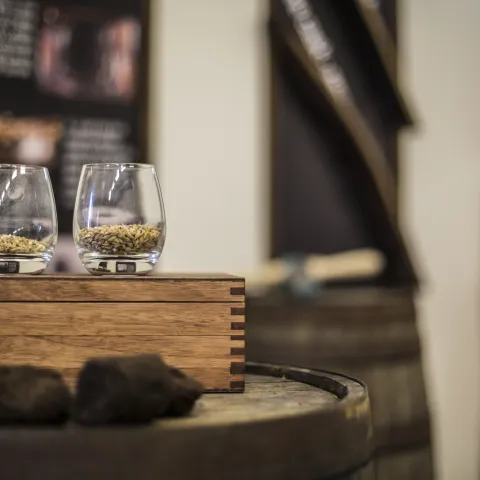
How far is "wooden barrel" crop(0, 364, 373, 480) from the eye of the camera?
75 centimetres

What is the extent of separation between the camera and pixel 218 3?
3.17m

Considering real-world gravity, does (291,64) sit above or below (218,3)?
below

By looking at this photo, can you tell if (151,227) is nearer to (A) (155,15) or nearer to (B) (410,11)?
(A) (155,15)

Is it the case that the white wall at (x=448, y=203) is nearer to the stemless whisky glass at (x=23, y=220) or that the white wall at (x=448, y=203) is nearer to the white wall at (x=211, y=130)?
the white wall at (x=211, y=130)

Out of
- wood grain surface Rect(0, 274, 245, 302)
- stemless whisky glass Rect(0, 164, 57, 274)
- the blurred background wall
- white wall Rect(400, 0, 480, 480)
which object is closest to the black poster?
the blurred background wall

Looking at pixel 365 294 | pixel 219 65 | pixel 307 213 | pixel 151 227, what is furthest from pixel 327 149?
pixel 151 227

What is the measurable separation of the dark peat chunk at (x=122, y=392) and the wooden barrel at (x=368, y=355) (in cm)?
136

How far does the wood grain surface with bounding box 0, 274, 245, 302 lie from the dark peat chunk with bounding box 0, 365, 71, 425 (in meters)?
0.24

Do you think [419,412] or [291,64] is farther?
[291,64]

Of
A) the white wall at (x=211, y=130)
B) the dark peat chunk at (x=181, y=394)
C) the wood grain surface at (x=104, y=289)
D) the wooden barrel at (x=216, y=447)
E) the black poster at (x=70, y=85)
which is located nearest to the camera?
the wooden barrel at (x=216, y=447)

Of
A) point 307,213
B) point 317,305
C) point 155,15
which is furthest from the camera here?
point 307,213

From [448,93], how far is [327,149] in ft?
2.77

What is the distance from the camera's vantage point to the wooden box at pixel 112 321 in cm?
112

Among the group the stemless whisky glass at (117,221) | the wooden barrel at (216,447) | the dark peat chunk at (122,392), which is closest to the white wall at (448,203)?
the stemless whisky glass at (117,221)
